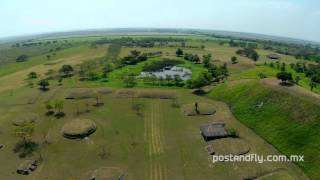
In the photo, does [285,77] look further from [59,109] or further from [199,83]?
[59,109]


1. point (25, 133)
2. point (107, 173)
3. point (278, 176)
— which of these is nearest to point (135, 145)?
point (107, 173)

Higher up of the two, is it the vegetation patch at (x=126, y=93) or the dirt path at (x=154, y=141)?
the vegetation patch at (x=126, y=93)

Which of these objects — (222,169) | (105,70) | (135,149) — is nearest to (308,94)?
(222,169)

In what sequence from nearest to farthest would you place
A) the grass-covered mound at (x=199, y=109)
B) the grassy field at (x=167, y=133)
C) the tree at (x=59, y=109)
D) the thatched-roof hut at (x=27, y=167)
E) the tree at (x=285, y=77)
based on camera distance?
Result: the grassy field at (x=167, y=133) < the thatched-roof hut at (x=27, y=167) < the grass-covered mound at (x=199, y=109) < the tree at (x=59, y=109) < the tree at (x=285, y=77)

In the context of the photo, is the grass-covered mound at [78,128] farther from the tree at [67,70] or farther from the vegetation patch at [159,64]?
the vegetation patch at [159,64]

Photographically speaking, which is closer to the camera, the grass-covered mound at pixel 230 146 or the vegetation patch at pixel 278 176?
the vegetation patch at pixel 278 176

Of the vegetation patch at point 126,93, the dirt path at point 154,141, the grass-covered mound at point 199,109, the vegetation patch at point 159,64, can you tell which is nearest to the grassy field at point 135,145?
the dirt path at point 154,141

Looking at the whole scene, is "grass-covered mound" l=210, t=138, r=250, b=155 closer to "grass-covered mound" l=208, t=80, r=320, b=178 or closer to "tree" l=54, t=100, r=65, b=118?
"grass-covered mound" l=208, t=80, r=320, b=178

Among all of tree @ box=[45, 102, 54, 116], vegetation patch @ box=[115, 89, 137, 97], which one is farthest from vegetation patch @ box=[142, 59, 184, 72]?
tree @ box=[45, 102, 54, 116]
